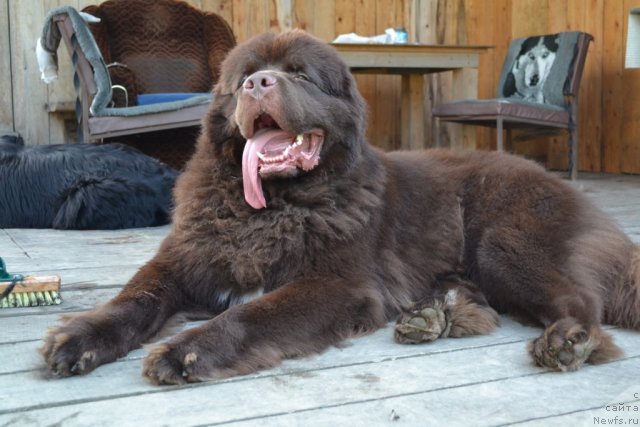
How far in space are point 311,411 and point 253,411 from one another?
12 centimetres

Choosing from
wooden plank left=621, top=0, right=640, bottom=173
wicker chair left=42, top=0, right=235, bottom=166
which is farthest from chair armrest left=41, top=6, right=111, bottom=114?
wooden plank left=621, top=0, right=640, bottom=173

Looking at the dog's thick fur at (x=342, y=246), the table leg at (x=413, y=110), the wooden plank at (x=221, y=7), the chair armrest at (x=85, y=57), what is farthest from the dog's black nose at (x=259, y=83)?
the table leg at (x=413, y=110)

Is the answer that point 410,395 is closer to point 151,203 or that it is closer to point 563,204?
point 563,204

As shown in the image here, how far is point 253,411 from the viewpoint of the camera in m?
1.65

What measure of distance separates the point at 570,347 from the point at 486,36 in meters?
7.20

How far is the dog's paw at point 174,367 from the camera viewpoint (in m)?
1.79

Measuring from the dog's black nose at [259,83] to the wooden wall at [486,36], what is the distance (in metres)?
4.74

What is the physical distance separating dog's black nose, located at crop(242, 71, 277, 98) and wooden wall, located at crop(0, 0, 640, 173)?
4.74m

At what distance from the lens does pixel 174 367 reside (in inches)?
71.1

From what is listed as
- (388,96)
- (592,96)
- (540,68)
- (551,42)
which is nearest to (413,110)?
(388,96)

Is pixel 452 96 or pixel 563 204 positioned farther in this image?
pixel 452 96

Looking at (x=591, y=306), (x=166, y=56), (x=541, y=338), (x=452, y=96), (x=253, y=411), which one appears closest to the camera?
(x=253, y=411)

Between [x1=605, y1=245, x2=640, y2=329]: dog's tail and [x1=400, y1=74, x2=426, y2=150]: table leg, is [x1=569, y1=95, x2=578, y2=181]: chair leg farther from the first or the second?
[x1=605, y1=245, x2=640, y2=329]: dog's tail

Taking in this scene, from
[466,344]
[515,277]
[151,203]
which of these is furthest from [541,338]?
[151,203]
